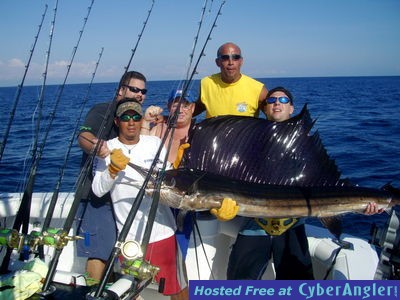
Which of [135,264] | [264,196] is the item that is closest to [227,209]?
[264,196]

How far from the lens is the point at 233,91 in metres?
2.97

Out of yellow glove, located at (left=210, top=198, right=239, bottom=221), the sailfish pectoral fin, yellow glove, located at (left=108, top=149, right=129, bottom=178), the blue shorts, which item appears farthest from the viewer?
the blue shorts

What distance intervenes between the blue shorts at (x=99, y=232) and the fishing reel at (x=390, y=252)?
1.67 metres

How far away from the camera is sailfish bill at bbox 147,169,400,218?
2.09m

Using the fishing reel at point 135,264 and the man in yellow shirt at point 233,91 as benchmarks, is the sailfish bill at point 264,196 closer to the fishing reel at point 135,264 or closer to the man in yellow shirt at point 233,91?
the fishing reel at point 135,264

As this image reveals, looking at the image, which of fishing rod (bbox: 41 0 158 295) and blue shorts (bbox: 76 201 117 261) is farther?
blue shorts (bbox: 76 201 117 261)

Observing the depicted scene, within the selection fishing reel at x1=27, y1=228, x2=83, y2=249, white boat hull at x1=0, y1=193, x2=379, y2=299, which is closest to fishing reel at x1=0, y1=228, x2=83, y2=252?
fishing reel at x1=27, y1=228, x2=83, y2=249

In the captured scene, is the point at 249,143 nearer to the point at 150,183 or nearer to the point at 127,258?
the point at 150,183

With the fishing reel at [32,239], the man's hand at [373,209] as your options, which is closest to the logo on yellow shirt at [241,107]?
the man's hand at [373,209]

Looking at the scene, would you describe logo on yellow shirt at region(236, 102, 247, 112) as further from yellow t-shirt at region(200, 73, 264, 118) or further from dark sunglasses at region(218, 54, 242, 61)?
dark sunglasses at region(218, 54, 242, 61)

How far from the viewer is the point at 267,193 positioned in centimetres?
225

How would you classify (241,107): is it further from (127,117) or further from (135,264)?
(135,264)

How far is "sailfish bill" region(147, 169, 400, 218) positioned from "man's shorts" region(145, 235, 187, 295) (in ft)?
1.02

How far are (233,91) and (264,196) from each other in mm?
1111
